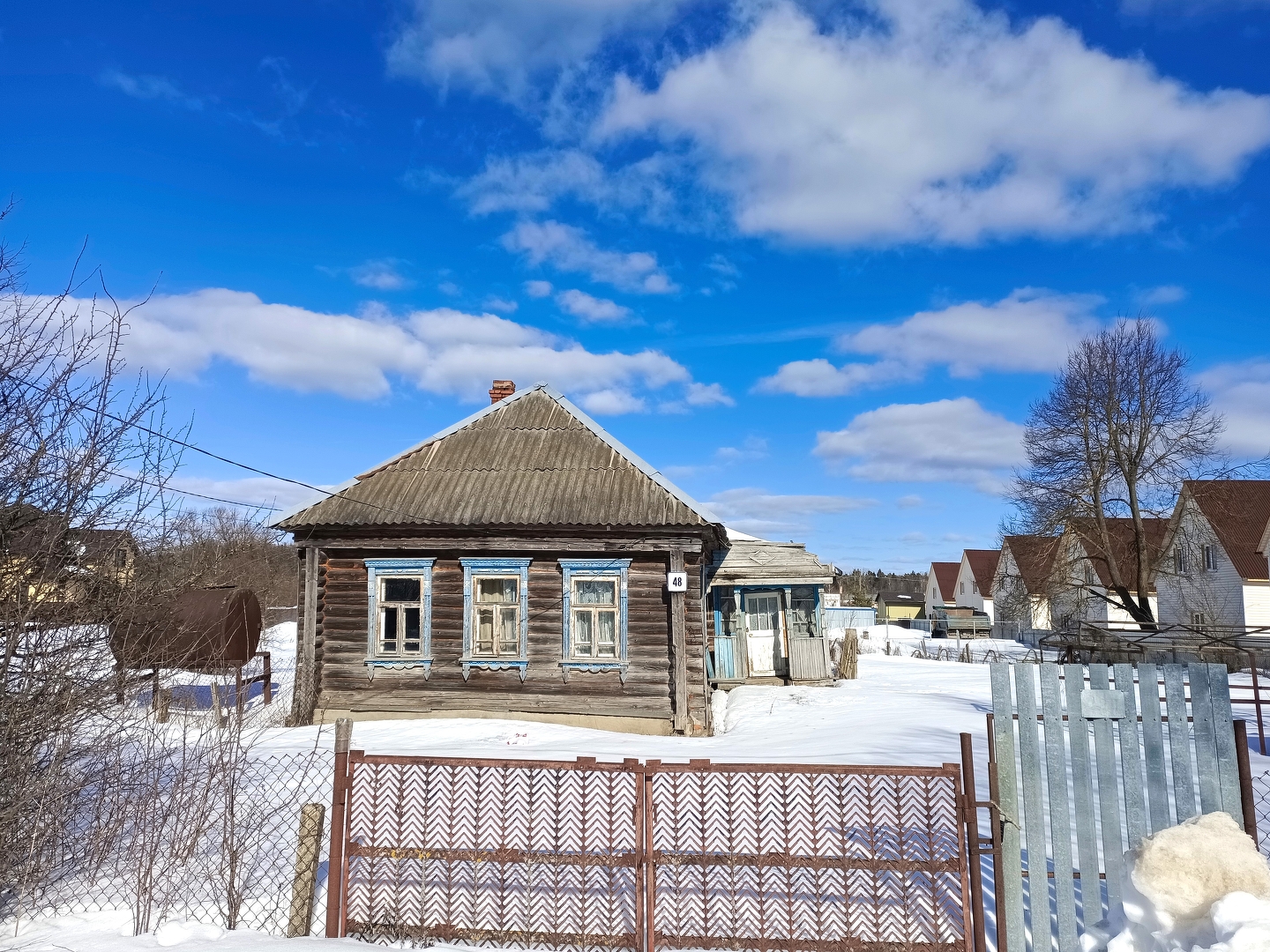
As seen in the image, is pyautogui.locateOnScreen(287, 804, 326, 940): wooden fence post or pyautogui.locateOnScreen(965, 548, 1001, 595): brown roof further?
pyautogui.locateOnScreen(965, 548, 1001, 595): brown roof

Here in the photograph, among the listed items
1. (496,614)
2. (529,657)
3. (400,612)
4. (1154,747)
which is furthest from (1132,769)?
(400,612)

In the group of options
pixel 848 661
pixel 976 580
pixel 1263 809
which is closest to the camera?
pixel 1263 809

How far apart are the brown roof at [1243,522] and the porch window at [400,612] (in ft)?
99.6

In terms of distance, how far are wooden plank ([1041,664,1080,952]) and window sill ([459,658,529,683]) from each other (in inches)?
386

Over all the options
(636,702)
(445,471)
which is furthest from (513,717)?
(445,471)

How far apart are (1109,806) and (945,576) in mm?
76114

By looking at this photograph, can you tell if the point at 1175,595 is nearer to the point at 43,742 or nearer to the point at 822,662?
the point at 822,662

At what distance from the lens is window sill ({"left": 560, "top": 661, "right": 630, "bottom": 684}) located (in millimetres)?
13555

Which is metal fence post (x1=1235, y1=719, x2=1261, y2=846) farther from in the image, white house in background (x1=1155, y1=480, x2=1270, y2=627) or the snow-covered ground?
white house in background (x1=1155, y1=480, x2=1270, y2=627)

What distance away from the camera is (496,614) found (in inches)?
550

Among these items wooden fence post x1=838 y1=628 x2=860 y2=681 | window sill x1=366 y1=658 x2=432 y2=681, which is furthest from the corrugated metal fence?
wooden fence post x1=838 y1=628 x2=860 y2=681

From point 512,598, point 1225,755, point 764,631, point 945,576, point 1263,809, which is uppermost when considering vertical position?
point 945,576

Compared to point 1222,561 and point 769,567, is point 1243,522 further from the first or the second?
point 769,567

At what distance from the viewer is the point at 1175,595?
120 feet
